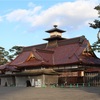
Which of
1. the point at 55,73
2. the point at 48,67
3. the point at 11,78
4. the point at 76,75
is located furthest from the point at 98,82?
the point at 11,78

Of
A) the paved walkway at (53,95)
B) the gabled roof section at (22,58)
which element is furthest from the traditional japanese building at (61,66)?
the paved walkway at (53,95)

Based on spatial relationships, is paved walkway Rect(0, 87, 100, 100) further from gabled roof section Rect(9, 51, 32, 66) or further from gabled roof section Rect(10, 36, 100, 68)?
gabled roof section Rect(9, 51, 32, 66)

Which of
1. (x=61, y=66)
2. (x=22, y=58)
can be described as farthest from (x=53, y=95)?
(x=22, y=58)

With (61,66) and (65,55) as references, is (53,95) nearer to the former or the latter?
(61,66)

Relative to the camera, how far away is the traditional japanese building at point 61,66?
126 feet

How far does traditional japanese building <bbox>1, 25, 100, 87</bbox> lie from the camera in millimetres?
38531

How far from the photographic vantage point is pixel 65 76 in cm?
4034

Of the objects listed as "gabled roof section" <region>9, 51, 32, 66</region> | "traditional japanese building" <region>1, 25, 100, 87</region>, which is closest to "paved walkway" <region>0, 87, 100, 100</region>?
"traditional japanese building" <region>1, 25, 100, 87</region>

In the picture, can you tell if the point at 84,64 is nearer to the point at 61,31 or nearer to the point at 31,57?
the point at 31,57

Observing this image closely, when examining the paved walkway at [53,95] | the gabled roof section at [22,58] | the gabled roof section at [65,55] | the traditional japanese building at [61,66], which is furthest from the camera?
the gabled roof section at [22,58]

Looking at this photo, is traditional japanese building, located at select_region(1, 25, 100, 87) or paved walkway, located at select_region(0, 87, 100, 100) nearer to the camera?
paved walkway, located at select_region(0, 87, 100, 100)

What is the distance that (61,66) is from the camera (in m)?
42.2

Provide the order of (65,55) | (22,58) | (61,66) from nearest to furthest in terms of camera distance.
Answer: (61,66) < (65,55) < (22,58)

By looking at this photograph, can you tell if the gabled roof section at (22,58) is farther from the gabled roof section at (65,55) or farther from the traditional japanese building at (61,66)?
the gabled roof section at (65,55)
